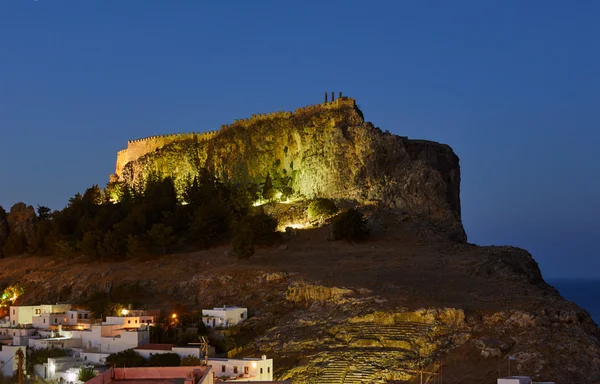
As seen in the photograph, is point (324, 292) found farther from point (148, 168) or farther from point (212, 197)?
point (148, 168)

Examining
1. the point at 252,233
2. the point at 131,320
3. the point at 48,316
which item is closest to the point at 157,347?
the point at 131,320

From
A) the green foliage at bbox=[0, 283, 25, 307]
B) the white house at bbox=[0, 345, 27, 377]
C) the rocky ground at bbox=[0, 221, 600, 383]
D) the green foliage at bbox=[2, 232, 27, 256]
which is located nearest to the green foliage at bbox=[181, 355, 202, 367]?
the rocky ground at bbox=[0, 221, 600, 383]

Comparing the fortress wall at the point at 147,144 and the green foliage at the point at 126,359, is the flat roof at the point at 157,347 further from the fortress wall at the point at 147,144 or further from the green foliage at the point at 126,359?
the fortress wall at the point at 147,144

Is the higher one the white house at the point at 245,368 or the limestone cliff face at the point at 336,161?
the limestone cliff face at the point at 336,161

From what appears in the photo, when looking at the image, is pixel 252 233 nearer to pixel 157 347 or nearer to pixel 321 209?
pixel 321 209

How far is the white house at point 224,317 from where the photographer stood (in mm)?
48062

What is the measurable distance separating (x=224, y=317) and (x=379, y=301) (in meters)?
8.27

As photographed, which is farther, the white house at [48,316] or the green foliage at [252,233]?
the green foliage at [252,233]

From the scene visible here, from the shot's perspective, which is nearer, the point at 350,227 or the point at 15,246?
the point at 350,227

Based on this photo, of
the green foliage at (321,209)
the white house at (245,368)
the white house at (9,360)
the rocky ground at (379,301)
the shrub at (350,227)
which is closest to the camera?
the rocky ground at (379,301)

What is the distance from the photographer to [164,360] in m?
41.4

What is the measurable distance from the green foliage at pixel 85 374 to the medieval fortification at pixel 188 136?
32755 millimetres

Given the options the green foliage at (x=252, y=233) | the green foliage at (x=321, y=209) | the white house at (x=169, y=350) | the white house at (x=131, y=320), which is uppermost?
the green foliage at (x=321, y=209)

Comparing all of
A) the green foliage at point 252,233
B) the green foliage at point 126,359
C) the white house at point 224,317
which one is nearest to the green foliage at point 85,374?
the green foliage at point 126,359
